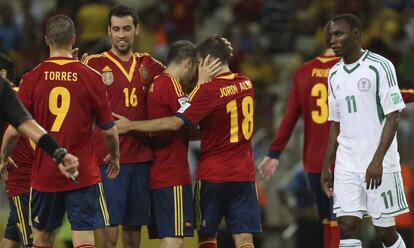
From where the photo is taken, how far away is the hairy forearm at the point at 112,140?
1000cm

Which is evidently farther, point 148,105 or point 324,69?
point 324,69

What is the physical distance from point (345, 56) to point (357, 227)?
4.81 feet

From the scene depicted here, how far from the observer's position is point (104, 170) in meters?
10.9

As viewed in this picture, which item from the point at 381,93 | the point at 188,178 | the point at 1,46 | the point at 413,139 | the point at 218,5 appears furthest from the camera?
the point at 218,5

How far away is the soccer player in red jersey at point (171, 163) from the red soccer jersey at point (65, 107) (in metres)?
0.90

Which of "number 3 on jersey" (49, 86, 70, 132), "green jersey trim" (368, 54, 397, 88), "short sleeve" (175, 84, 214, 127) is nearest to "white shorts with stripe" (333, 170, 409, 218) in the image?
"green jersey trim" (368, 54, 397, 88)

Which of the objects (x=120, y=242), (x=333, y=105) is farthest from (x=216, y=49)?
(x=120, y=242)

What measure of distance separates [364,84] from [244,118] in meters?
1.15

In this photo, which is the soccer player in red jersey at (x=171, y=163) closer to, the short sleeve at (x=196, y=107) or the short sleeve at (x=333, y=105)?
the short sleeve at (x=196, y=107)

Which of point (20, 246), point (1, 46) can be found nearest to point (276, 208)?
point (1, 46)

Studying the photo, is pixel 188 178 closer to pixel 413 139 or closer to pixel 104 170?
pixel 104 170

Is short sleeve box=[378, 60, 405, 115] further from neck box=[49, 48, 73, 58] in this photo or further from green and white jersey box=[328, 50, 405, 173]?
neck box=[49, 48, 73, 58]

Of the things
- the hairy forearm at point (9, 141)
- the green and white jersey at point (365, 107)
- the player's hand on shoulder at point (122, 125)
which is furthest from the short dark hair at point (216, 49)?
the hairy forearm at point (9, 141)

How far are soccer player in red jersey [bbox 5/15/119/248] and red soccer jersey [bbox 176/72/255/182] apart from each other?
0.93 m
